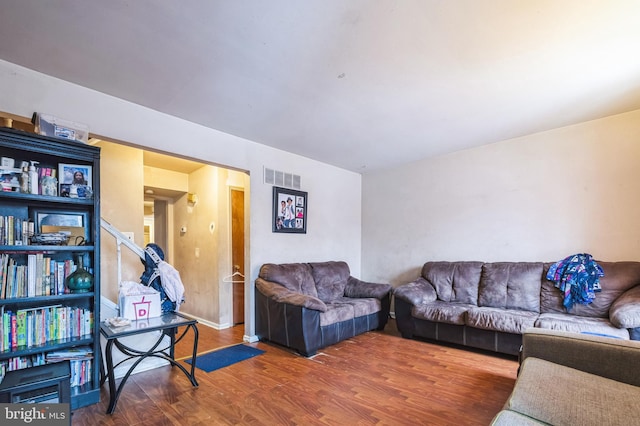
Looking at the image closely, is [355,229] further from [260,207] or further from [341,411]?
[341,411]

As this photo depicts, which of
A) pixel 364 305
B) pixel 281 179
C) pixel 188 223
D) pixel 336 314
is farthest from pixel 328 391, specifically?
pixel 188 223

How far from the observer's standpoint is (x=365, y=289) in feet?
14.4

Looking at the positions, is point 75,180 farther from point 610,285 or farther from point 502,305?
point 610,285

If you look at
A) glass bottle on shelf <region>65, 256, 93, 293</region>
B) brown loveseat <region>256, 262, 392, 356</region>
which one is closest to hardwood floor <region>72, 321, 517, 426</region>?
brown loveseat <region>256, 262, 392, 356</region>

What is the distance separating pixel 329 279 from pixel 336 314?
0.93 meters

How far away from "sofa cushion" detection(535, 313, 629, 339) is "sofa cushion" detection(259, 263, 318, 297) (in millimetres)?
2508

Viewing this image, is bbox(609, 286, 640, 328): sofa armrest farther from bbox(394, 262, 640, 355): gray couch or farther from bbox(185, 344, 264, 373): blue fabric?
bbox(185, 344, 264, 373): blue fabric

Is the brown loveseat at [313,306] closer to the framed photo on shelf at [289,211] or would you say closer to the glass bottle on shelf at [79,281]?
the framed photo on shelf at [289,211]

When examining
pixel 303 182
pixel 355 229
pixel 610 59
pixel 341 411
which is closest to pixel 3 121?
pixel 303 182

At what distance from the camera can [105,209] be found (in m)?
3.47

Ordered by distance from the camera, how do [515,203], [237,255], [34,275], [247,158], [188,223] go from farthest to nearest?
[188,223]
[237,255]
[515,203]
[247,158]
[34,275]

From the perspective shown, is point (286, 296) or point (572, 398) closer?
point (572, 398)

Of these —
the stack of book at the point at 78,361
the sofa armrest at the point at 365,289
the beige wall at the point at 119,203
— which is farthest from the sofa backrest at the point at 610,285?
the beige wall at the point at 119,203

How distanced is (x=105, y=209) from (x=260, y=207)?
5.65 ft
